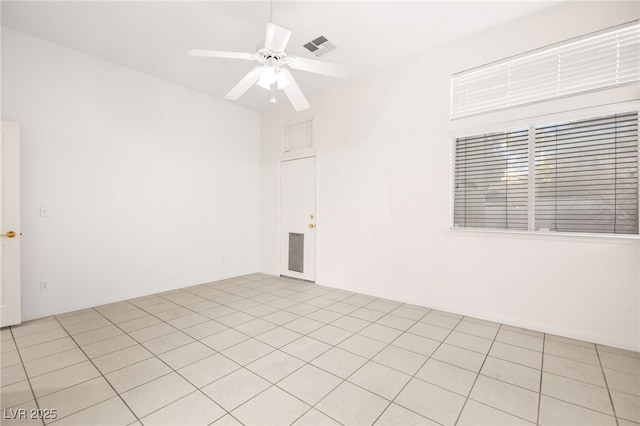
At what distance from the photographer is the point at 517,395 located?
2.01 metres

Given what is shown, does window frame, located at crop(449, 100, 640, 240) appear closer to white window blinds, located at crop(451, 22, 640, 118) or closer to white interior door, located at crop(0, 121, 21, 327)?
white window blinds, located at crop(451, 22, 640, 118)

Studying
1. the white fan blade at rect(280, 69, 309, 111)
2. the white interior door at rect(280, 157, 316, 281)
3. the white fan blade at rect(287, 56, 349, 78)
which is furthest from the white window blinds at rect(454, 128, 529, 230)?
the white interior door at rect(280, 157, 316, 281)

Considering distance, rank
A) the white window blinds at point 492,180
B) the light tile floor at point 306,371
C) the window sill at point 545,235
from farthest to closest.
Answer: the white window blinds at point 492,180
the window sill at point 545,235
the light tile floor at point 306,371

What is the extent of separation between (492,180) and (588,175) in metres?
0.82

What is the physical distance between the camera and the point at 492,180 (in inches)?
133

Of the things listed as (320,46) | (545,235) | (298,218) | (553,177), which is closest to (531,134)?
(553,177)

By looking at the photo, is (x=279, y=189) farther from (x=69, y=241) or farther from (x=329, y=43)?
(x=69, y=241)

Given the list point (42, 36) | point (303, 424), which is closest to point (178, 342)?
point (303, 424)

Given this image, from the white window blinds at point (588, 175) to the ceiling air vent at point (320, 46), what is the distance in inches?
97.8

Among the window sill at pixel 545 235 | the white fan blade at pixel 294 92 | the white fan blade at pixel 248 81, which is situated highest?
the white fan blade at pixel 248 81

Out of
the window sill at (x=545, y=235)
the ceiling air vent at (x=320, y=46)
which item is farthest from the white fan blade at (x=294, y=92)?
the window sill at (x=545, y=235)

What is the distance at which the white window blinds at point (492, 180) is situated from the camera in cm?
318

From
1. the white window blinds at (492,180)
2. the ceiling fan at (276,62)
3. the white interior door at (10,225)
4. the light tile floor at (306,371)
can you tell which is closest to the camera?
the light tile floor at (306,371)

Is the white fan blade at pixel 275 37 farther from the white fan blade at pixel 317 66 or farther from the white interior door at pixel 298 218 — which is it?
the white interior door at pixel 298 218
